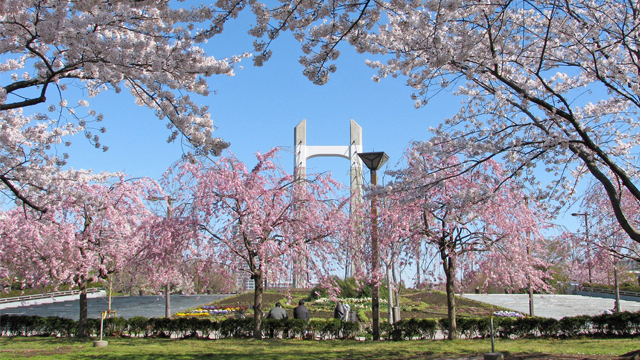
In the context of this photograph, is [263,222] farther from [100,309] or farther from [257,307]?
[100,309]

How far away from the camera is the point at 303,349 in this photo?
388 inches

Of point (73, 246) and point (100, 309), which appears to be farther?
point (100, 309)

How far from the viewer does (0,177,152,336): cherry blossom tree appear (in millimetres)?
12391

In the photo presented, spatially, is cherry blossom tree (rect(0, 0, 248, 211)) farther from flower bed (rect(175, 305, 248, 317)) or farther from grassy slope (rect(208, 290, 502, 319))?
flower bed (rect(175, 305, 248, 317))

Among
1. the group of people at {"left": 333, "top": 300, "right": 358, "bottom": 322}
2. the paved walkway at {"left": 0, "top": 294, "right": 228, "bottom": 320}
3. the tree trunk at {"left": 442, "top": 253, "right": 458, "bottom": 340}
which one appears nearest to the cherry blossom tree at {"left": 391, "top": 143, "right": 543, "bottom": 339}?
the tree trunk at {"left": 442, "top": 253, "right": 458, "bottom": 340}

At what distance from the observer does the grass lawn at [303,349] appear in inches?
336

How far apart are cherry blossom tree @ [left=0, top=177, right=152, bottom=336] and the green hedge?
114 cm

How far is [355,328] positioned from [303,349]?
262 centimetres

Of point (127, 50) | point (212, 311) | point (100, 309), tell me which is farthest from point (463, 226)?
point (100, 309)

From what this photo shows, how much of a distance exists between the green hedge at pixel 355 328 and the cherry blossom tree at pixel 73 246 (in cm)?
114

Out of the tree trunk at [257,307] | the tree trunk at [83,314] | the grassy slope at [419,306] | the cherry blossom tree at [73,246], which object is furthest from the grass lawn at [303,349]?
the grassy slope at [419,306]

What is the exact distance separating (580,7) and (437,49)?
344 cm

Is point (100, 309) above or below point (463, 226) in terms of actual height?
below

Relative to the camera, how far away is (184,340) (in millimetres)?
12078
